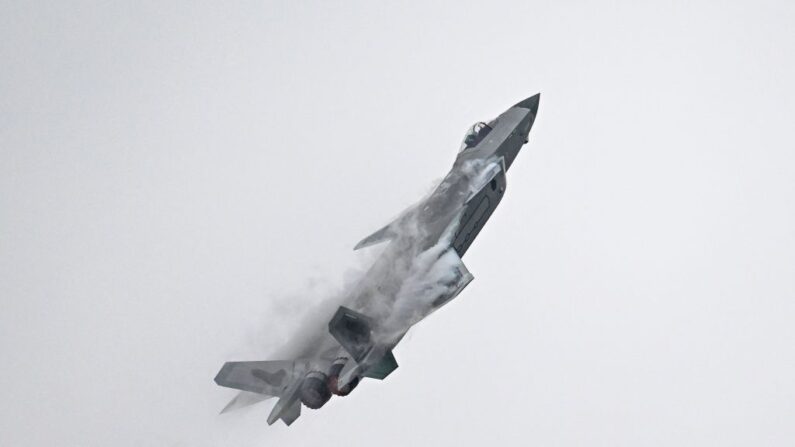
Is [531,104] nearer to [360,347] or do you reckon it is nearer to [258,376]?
[360,347]

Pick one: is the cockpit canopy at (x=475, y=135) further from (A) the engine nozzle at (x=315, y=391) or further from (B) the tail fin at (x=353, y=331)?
(A) the engine nozzle at (x=315, y=391)

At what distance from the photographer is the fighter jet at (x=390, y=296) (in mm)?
30766

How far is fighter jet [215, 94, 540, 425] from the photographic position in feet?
101

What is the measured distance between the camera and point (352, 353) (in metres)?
30.3

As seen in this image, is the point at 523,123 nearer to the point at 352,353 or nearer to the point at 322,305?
the point at 322,305

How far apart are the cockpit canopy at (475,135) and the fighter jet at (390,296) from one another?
135 cm

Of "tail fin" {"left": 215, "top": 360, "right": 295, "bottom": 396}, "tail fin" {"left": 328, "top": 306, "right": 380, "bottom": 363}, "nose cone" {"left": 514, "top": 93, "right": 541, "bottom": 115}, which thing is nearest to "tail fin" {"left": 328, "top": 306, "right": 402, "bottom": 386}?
"tail fin" {"left": 328, "top": 306, "right": 380, "bottom": 363}

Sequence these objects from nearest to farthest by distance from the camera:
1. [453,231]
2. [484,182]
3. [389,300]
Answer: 1. [389,300]
2. [453,231]
3. [484,182]

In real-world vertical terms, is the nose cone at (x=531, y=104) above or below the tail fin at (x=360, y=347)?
above

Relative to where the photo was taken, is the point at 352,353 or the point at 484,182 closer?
the point at 352,353

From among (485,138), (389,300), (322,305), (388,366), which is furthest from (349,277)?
(485,138)

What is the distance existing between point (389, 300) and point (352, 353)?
3767 millimetres

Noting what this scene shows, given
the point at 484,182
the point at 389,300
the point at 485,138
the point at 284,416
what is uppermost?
the point at 485,138

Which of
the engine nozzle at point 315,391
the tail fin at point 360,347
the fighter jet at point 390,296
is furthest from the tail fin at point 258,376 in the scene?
the tail fin at point 360,347
